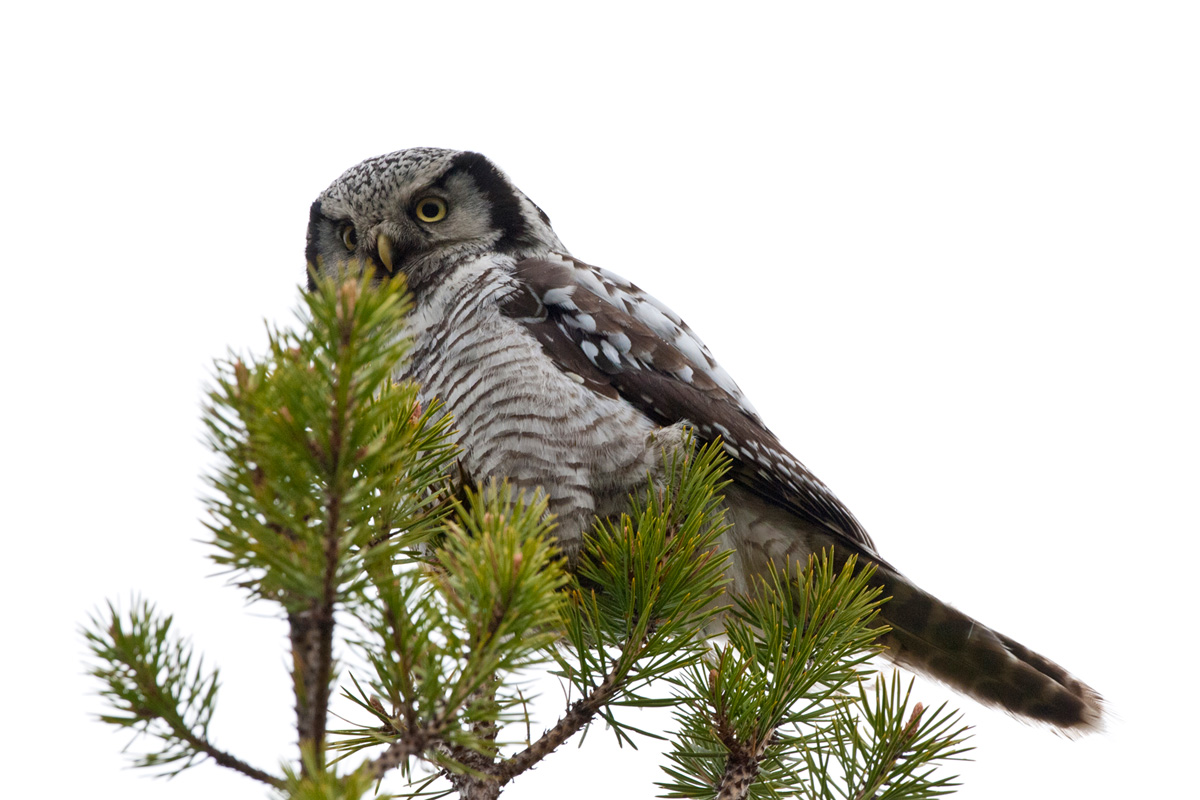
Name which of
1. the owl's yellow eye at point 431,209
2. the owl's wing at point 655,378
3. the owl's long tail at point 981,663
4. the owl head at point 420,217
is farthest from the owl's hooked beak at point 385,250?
the owl's long tail at point 981,663

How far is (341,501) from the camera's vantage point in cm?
104

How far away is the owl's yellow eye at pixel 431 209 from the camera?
128 inches

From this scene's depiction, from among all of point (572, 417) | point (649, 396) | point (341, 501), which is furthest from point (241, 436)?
point (649, 396)

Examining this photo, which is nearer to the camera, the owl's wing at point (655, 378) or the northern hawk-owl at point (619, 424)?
the northern hawk-owl at point (619, 424)

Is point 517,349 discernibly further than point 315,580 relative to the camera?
Yes

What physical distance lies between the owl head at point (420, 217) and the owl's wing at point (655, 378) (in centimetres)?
48

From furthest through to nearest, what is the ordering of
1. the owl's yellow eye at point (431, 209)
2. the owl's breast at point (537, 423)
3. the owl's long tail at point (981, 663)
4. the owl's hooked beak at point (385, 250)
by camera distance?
the owl's yellow eye at point (431, 209)
the owl's hooked beak at point (385, 250)
the owl's long tail at point (981, 663)
the owl's breast at point (537, 423)

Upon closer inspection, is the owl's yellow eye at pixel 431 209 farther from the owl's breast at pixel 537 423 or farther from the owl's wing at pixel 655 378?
the owl's breast at pixel 537 423

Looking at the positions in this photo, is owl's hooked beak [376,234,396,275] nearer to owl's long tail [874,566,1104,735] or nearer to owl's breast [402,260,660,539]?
owl's breast [402,260,660,539]

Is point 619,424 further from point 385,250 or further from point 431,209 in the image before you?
point 431,209

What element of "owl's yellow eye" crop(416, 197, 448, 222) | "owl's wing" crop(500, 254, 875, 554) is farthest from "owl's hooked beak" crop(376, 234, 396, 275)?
"owl's wing" crop(500, 254, 875, 554)

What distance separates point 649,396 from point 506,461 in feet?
1.40

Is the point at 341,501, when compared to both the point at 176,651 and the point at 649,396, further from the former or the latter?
the point at 649,396

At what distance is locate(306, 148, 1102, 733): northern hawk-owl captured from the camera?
2.49 meters
